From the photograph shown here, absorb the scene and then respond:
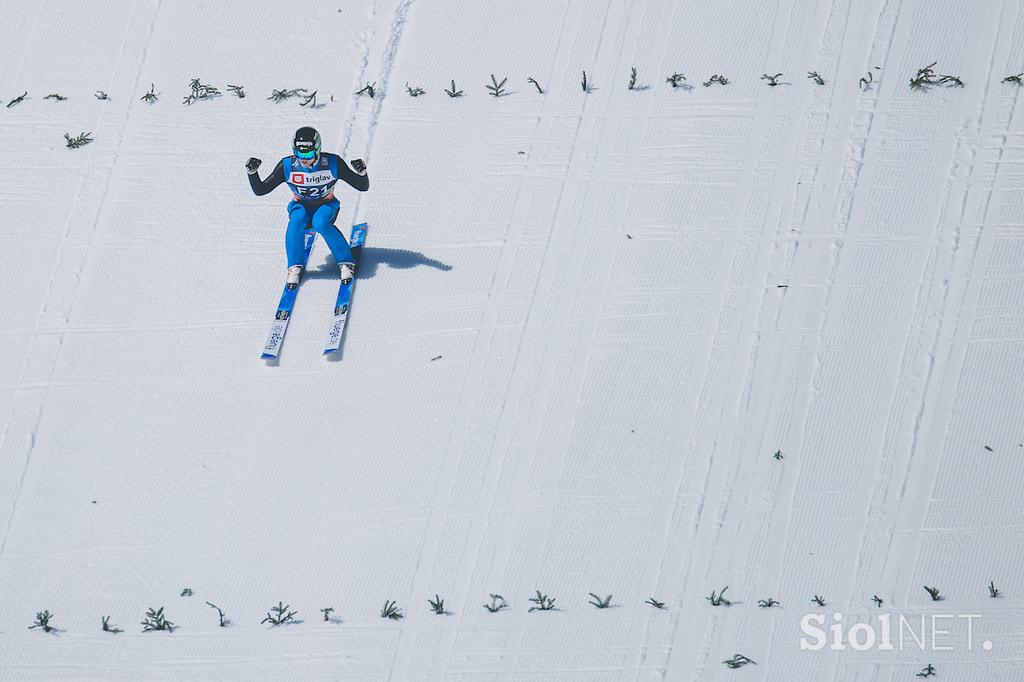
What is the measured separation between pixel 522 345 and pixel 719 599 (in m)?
2.17

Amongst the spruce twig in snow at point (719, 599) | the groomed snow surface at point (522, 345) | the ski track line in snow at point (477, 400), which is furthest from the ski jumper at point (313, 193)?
the spruce twig in snow at point (719, 599)

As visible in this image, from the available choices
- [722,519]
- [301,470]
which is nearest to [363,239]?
[301,470]

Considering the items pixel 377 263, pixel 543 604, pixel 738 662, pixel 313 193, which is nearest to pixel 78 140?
→ pixel 313 193

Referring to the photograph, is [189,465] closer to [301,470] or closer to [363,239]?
[301,470]

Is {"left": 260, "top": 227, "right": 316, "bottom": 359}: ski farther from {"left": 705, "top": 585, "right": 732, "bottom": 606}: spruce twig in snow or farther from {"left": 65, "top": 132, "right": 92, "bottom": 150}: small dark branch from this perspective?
{"left": 705, "top": 585, "right": 732, "bottom": 606}: spruce twig in snow

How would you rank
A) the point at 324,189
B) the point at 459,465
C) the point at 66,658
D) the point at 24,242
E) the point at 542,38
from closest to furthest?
1. the point at 66,658
2. the point at 459,465
3. the point at 324,189
4. the point at 24,242
5. the point at 542,38

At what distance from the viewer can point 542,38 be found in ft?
37.6

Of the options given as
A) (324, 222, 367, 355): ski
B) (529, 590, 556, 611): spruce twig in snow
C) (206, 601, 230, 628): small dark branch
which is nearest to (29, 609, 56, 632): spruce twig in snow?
(206, 601, 230, 628): small dark branch

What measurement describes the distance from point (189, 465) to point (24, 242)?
2389 mm

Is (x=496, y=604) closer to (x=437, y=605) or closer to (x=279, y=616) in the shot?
(x=437, y=605)

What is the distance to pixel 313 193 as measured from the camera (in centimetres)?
998

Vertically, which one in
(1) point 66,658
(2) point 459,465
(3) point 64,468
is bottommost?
(1) point 66,658

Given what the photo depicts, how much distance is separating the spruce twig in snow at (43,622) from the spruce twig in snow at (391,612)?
6.35ft

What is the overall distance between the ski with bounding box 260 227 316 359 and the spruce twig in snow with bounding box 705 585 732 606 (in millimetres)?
3247
